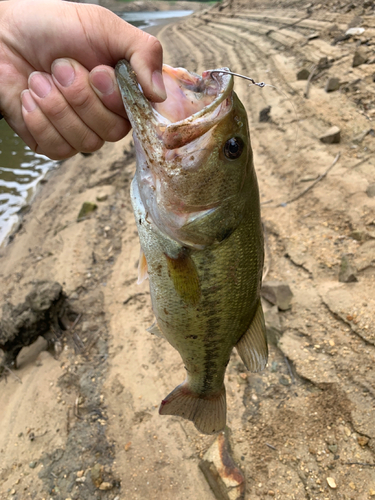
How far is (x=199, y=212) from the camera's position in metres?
1.71

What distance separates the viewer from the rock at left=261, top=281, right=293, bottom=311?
347 cm

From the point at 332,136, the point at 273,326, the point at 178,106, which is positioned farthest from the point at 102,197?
the point at 178,106

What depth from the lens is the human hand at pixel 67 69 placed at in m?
1.66

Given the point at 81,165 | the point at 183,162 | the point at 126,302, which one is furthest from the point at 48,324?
the point at 81,165

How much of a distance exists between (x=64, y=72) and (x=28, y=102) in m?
0.29

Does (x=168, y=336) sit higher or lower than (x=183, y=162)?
lower

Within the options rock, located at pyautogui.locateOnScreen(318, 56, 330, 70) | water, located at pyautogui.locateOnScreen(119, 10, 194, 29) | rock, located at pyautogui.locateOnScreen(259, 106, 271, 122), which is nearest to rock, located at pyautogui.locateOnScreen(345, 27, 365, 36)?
rock, located at pyautogui.locateOnScreen(318, 56, 330, 70)

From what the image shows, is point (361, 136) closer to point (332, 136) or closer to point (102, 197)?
point (332, 136)

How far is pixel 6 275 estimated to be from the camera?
5.71 metres

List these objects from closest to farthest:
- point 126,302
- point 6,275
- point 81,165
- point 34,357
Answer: point 34,357
point 126,302
point 6,275
point 81,165

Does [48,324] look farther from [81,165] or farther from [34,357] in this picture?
[81,165]

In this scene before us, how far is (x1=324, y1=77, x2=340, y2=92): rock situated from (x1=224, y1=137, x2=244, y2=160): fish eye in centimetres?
595

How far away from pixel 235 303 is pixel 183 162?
788mm

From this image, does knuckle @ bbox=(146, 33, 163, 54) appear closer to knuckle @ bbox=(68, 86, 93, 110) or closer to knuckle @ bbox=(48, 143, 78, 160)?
knuckle @ bbox=(68, 86, 93, 110)
